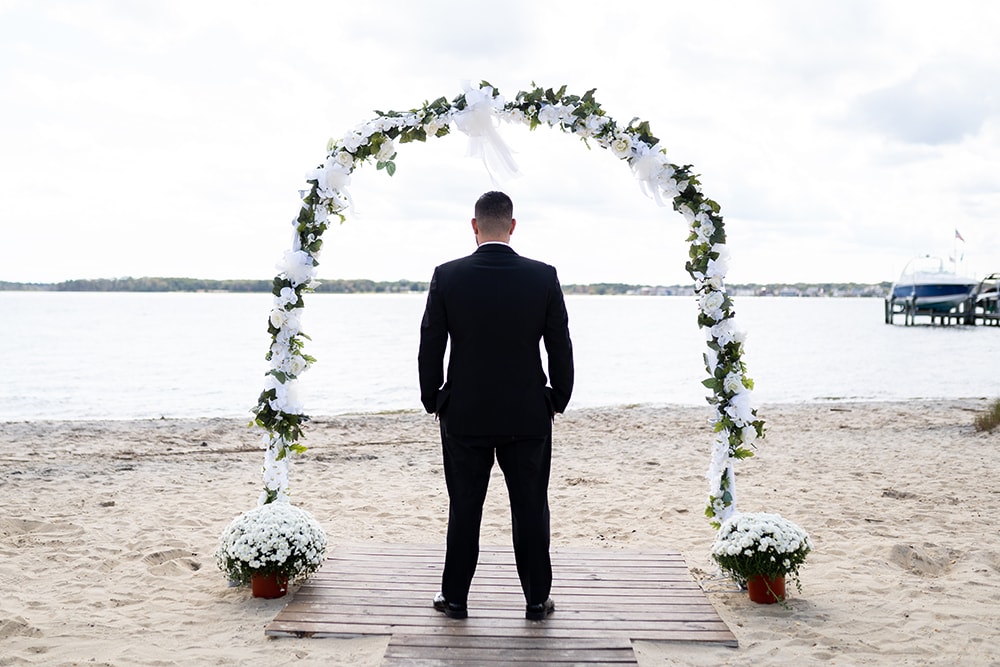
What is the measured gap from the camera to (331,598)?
15.6 feet

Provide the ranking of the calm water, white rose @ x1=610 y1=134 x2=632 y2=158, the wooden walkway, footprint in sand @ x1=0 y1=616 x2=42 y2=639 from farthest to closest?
the calm water → white rose @ x1=610 y1=134 x2=632 y2=158 → footprint in sand @ x1=0 y1=616 x2=42 y2=639 → the wooden walkway

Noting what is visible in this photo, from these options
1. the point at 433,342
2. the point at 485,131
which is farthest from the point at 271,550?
the point at 485,131

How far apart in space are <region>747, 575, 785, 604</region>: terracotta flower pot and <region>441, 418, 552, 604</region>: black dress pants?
4.64 ft

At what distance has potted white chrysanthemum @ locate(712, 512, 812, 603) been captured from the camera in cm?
472

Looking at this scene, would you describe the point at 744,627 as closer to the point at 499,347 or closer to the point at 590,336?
the point at 499,347

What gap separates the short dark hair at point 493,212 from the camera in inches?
164

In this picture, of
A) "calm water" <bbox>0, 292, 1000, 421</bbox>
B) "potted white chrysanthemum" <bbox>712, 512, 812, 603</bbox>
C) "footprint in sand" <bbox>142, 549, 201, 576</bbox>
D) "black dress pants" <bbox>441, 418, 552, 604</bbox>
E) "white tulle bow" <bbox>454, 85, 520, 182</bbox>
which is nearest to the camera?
"black dress pants" <bbox>441, 418, 552, 604</bbox>

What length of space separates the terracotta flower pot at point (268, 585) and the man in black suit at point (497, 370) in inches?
53.0

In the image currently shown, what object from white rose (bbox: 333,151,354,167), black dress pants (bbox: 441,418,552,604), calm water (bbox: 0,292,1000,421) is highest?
white rose (bbox: 333,151,354,167)

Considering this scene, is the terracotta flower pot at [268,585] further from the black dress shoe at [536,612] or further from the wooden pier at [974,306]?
the wooden pier at [974,306]

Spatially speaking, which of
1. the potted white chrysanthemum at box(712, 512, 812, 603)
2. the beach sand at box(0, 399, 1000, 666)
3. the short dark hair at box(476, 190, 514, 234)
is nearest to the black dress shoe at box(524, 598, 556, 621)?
the beach sand at box(0, 399, 1000, 666)

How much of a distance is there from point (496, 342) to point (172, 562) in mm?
3233

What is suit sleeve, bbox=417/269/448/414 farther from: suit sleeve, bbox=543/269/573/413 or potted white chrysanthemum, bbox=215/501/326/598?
potted white chrysanthemum, bbox=215/501/326/598

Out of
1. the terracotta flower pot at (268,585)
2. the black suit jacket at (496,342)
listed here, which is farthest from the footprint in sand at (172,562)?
the black suit jacket at (496,342)
